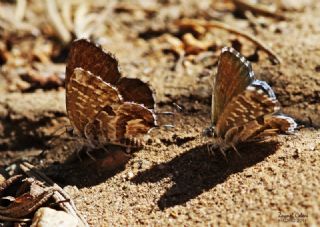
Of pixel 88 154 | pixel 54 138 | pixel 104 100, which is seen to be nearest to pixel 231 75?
pixel 104 100

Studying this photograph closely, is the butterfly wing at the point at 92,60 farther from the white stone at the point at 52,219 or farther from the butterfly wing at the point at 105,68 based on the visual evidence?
the white stone at the point at 52,219

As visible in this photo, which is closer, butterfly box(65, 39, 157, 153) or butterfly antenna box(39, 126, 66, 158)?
butterfly box(65, 39, 157, 153)

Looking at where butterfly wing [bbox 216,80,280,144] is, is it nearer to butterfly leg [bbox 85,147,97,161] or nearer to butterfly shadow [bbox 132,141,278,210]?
butterfly shadow [bbox 132,141,278,210]

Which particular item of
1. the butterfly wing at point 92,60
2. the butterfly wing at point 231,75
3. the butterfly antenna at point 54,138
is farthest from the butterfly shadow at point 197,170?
the butterfly antenna at point 54,138

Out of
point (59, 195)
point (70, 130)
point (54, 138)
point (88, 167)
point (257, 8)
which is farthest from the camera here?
point (257, 8)

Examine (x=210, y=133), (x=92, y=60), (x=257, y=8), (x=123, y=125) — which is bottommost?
(x=123, y=125)

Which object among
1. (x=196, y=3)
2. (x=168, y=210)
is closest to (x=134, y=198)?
(x=168, y=210)

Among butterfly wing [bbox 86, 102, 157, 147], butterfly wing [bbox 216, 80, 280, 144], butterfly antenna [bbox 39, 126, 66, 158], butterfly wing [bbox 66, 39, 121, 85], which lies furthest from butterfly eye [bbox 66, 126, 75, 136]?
butterfly wing [bbox 216, 80, 280, 144]

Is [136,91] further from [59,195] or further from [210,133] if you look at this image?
[59,195]
